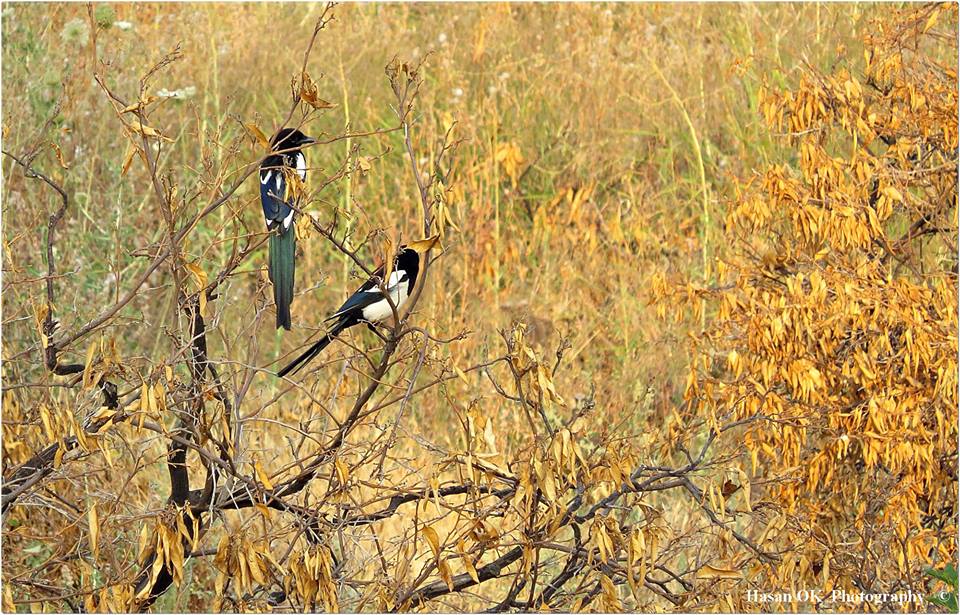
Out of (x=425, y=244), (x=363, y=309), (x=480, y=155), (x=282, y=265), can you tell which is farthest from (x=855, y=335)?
(x=480, y=155)

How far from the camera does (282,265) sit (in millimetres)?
3150

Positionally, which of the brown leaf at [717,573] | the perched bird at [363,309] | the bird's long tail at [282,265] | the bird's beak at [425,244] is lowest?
the brown leaf at [717,573]

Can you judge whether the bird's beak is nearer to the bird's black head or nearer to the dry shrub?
the bird's black head

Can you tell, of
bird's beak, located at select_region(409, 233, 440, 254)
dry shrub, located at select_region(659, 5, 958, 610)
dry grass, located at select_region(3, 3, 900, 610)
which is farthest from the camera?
dry grass, located at select_region(3, 3, 900, 610)

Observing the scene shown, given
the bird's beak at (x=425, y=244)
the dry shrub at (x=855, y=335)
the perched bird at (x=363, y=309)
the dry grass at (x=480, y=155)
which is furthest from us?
the dry grass at (x=480, y=155)

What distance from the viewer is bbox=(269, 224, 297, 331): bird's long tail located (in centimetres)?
304

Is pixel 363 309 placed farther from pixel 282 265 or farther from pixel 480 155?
pixel 480 155

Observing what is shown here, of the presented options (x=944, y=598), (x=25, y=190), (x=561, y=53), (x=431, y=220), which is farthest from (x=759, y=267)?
(x=561, y=53)

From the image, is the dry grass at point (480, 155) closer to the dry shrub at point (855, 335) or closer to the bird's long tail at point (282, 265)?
the dry shrub at point (855, 335)

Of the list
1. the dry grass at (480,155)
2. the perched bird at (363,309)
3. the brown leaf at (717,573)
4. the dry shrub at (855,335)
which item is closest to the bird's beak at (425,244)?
the perched bird at (363,309)

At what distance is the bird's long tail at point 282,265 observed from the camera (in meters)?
3.04

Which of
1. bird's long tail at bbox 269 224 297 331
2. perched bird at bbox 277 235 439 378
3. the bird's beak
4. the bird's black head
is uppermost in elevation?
the bird's black head

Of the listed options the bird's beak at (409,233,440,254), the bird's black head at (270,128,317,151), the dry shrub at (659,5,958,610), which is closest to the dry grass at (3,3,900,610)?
the dry shrub at (659,5,958,610)

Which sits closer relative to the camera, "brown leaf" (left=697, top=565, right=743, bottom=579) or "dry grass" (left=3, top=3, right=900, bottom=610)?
"brown leaf" (left=697, top=565, right=743, bottom=579)
